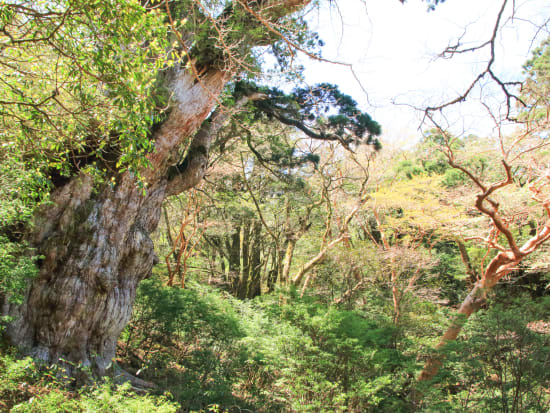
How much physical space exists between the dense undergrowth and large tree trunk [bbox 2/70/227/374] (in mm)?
1593

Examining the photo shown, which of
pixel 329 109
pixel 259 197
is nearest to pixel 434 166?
pixel 259 197

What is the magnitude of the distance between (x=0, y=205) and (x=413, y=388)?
20.2 ft

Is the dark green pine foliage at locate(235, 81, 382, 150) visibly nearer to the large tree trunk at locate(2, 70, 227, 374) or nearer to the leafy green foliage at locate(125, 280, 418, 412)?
the large tree trunk at locate(2, 70, 227, 374)

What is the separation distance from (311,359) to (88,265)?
3.26 meters

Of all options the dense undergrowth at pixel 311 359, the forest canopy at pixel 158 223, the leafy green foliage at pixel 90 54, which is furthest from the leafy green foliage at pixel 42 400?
the dense undergrowth at pixel 311 359

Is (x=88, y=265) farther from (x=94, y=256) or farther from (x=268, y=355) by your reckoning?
(x=268, y=355)

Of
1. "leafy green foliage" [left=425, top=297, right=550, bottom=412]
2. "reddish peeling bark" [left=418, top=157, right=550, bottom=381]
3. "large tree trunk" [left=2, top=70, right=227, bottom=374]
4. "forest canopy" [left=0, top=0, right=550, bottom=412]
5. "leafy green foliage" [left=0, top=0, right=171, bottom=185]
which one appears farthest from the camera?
"reddish peeling bark" [left=418, top=157, right=550, bottom=381]

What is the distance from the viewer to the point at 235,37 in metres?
5.25

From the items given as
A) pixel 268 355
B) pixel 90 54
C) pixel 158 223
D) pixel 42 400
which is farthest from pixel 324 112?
pixel 42 400

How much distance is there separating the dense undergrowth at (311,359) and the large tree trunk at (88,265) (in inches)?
62.7

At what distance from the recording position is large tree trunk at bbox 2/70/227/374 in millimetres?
3721

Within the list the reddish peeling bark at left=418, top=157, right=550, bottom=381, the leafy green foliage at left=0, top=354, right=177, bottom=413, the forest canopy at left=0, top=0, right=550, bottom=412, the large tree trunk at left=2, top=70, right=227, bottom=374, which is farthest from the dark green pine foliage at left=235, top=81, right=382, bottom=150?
the leafy green foliage at left=0, top=354, right=177, bottom=413

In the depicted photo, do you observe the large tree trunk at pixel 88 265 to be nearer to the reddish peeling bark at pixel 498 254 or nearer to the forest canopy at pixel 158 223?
the forest canopy at pixel 158 223

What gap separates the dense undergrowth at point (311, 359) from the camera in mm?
5113
